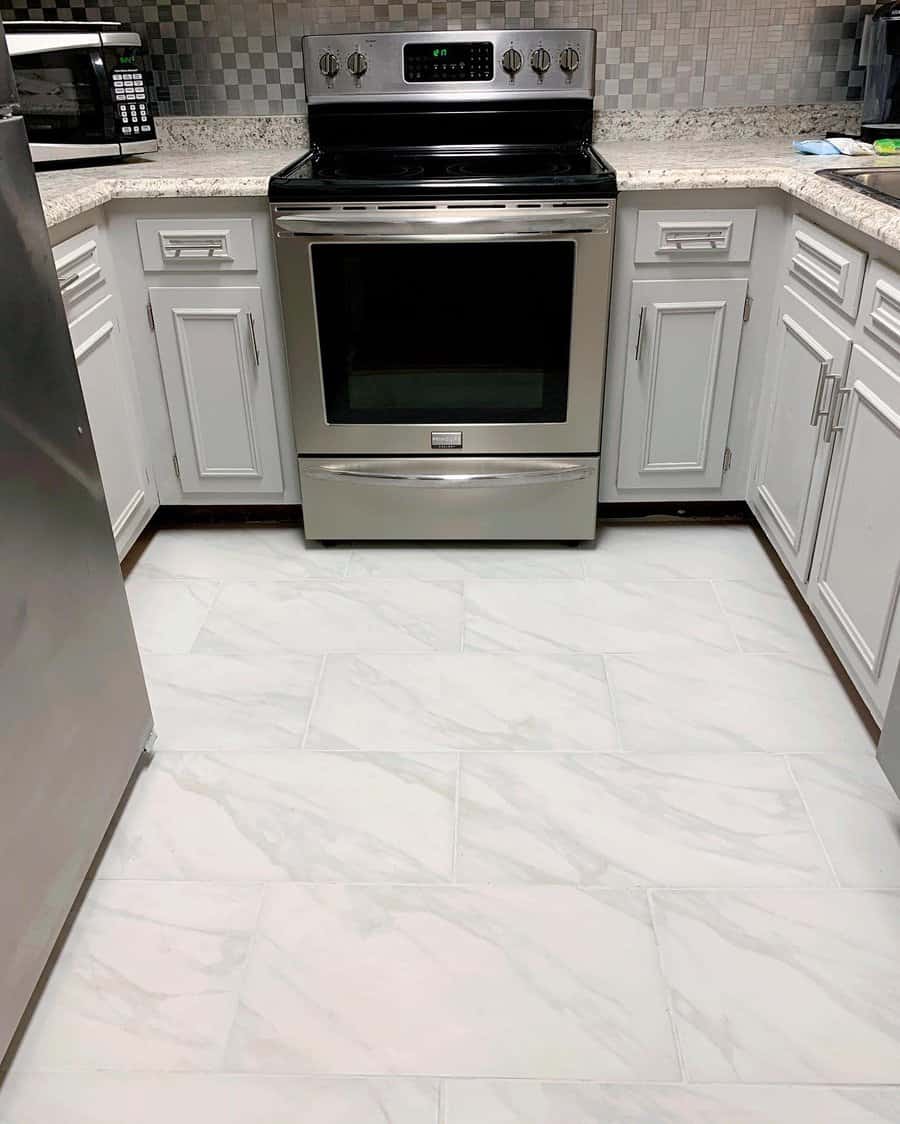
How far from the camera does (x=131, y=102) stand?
227cm

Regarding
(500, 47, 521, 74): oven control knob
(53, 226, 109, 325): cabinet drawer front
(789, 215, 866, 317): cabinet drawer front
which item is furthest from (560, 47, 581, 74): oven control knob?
(53, 226, 109, 325): cabinet drawer front

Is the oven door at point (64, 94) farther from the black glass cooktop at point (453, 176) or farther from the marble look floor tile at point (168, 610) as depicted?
the marble look floor tile at point (168, 610)

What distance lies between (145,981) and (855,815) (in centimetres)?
117

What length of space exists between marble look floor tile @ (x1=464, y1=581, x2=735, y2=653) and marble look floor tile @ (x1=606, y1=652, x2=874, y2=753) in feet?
0.23

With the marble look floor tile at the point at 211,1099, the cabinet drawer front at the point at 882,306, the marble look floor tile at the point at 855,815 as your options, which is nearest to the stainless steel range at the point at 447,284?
the cabinet drawer front at the point at 882,306

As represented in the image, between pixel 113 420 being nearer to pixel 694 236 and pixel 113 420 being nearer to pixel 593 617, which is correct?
pixel 593 617

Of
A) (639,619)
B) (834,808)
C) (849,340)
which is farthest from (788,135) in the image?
(834,808)

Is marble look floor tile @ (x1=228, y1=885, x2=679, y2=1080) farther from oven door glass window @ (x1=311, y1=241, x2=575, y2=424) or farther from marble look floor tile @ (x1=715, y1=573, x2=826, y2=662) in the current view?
oven door glass window @ (x1=311, y1=241, x2=575, y2=424)

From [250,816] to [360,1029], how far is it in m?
0.46

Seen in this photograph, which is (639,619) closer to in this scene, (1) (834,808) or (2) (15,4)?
(1) (834,808)

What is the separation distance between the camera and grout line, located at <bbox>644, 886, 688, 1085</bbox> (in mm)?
1190

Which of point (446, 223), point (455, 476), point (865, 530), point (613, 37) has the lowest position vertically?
point (455, 476)

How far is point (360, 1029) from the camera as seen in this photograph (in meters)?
1.24

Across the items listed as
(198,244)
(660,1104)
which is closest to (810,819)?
(660,1104)
